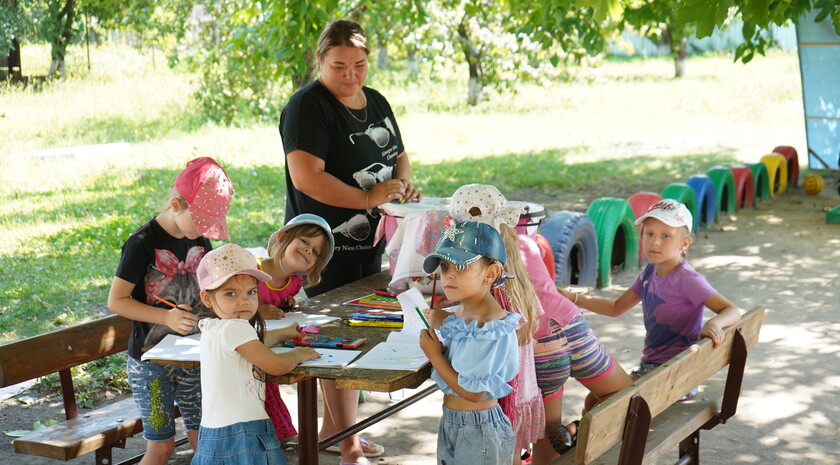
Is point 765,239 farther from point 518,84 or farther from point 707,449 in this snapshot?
point 518,84

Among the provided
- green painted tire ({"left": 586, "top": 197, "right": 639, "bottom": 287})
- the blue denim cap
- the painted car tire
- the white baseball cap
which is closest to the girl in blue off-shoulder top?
the blue denim cap

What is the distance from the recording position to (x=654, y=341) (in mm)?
3957

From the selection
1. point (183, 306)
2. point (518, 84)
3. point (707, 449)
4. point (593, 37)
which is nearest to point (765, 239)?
point (593, 37)

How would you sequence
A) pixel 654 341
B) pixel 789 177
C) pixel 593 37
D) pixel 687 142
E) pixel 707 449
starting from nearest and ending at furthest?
pixel 654 341 < pixel 707 449 < pixel 593 37 < pixel 789 177 < pixel 687 142

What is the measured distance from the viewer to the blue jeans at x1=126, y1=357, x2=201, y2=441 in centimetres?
346

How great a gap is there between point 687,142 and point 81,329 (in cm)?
1425

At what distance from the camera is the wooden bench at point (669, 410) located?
113 inches

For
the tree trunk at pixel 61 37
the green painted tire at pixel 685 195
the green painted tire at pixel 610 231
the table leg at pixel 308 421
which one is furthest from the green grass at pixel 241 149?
the table leg at pixel 308 421

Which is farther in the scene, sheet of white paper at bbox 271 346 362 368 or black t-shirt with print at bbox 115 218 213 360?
black t-shirt with print at bbox 115 218 213 360

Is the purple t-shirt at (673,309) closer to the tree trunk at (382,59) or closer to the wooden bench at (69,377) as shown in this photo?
the wooden bench at (69,377)

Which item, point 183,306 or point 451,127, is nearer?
point 183,306

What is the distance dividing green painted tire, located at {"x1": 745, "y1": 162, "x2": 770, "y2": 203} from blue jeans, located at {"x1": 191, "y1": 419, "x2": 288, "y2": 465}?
894cm

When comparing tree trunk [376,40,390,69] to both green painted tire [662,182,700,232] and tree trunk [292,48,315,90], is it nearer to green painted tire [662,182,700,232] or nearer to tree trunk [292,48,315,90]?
tree trunk [292,48,315,90]

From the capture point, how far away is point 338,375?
2.97m
